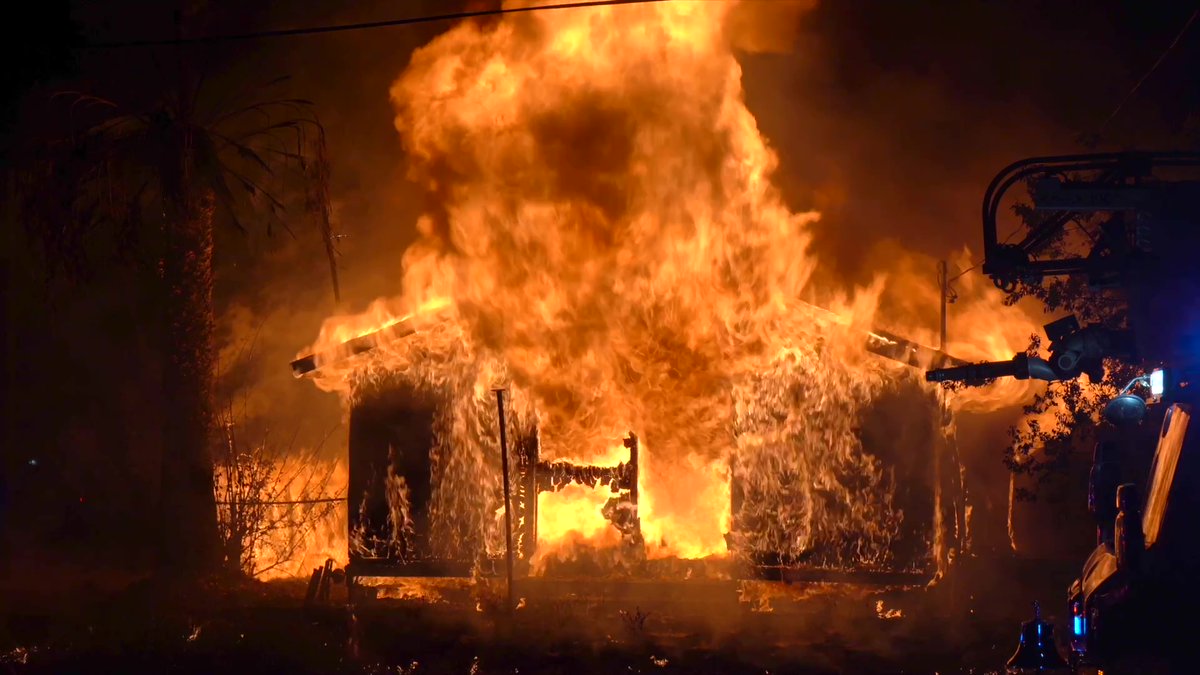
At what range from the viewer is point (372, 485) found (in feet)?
64.7

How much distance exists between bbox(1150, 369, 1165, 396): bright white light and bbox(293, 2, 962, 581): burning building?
328 inches

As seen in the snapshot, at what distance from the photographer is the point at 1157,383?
10578mm

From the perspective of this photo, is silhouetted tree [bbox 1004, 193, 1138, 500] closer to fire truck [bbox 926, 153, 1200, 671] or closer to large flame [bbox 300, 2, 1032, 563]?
large flame [bbox 300, 2, 1032, 563]

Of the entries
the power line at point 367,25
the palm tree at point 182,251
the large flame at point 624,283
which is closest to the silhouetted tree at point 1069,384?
the large flame at point 624,283

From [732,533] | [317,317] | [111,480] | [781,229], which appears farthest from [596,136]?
[111,480]

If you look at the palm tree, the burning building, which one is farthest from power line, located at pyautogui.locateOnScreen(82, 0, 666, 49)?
the burning building

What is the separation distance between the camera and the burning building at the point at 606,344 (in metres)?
19.2

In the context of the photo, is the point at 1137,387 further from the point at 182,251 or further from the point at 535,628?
the point at 182,251

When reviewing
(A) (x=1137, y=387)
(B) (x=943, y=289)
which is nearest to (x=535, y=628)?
(A) (x=1137, y=387)

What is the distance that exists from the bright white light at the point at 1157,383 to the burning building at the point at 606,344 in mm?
8327

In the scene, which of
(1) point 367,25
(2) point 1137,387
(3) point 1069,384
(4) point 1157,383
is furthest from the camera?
(3) point 1069,384

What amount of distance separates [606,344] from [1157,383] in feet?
34.7

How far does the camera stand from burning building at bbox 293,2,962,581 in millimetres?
19188

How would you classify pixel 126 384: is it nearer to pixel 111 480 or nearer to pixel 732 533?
pixel 111 480
